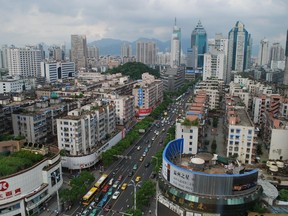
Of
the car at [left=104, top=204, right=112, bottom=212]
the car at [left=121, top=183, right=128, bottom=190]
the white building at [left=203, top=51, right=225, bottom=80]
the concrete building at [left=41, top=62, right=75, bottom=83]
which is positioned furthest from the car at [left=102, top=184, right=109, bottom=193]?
the concrete building at [left=41, top=62, right=75, bottom=83]

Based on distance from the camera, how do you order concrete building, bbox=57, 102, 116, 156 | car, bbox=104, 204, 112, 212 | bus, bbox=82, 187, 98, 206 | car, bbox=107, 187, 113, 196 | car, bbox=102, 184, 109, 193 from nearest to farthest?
1. car, bbox=104, 204, 112, 212
2. bus, bbox=82, 187, 98, 206
3. car, bbox=107, 187, 113, 196
4. car, bbox=102, 184, 109, 193
5. concrete building, bbox=57, 102, 116, 156

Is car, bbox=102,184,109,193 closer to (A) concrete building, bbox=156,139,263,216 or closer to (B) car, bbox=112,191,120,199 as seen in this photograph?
(B) car, bbox=112,191,120,199

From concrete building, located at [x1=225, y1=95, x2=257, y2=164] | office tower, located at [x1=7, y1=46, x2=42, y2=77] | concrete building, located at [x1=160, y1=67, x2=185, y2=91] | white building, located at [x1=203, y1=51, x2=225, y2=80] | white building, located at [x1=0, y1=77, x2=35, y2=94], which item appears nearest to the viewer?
concrete building, located at [x1=225, y1=95, x2=257, y2=164]

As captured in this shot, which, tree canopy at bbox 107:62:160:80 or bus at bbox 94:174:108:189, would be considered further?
tree canopy at bbox 107:62:160:80

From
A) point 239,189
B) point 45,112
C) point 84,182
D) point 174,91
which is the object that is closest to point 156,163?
point 84,182

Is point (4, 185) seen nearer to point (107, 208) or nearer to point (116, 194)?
point (107, 208)

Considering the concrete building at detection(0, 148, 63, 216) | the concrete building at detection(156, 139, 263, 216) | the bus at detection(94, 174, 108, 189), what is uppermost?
the concrete building at detection(156, 139, 263, 216)

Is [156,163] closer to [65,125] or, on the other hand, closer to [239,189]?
[65,125]
